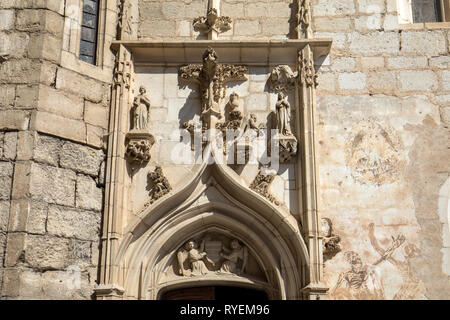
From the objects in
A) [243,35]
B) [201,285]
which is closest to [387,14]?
[243,35]

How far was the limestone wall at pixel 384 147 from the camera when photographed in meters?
7.12

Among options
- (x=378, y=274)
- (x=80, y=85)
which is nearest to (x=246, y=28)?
→ (x=80, y=85)

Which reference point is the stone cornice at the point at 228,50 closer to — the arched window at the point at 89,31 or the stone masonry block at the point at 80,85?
the arched window at the point at 89,31

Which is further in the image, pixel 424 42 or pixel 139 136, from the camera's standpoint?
pixel 424 42

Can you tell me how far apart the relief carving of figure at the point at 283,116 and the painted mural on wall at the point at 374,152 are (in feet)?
2.44

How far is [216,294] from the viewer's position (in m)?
7.33

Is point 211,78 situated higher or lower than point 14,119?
higher

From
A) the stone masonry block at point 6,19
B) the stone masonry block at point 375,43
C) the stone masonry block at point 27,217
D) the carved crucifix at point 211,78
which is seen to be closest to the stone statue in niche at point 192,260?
the carved crucifix at point 211,78

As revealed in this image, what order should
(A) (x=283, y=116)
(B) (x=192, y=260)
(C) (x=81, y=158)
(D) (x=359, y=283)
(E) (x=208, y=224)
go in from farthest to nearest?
(A) (x=283, y=116)
(E) (x=208, y=224)
(B) (x=192, y=260)
(C) (x=81, y=158)
(D) (x=359, y=283)

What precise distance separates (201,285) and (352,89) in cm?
289

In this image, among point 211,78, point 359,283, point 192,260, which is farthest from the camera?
point 211,78

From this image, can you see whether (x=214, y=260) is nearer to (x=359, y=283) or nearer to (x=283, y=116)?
(x=359, y=283)

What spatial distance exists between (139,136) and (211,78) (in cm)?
108

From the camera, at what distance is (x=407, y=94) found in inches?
305
